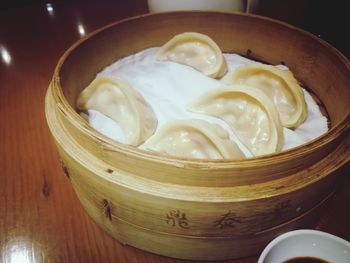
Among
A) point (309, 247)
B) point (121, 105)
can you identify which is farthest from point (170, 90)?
point (309, 247)

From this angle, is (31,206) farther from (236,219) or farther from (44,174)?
(236,219)

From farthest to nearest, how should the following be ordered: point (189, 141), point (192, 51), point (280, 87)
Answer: point (192, 51) < point (280, 87) < point (189, 141)

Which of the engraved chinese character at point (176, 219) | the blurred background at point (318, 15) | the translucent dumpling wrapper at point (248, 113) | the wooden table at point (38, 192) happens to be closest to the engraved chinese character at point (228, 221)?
the engraved chinese character at point (176, 219)

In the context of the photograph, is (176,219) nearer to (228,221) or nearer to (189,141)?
(228,221)

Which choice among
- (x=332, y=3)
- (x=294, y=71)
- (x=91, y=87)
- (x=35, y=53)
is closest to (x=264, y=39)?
(x=294, y=71)

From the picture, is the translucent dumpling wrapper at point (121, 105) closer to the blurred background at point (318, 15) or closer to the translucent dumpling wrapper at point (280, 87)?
the translucent dumpling wrapper at point (280, 87)
